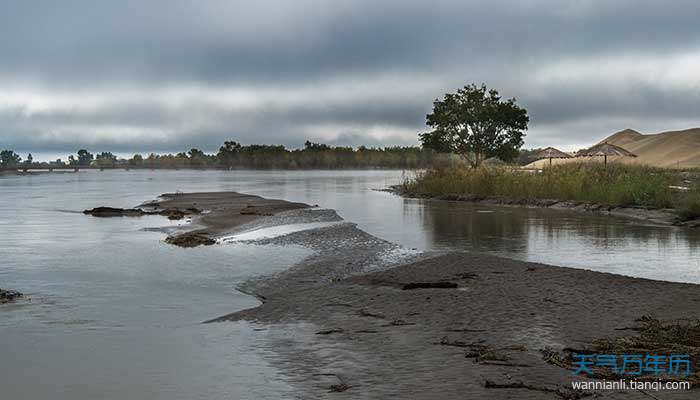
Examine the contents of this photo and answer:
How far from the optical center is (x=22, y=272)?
15047 mm

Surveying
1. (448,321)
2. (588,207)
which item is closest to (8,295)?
(448,321)

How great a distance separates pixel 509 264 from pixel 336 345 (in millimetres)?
6930

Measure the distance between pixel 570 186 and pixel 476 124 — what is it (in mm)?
30268

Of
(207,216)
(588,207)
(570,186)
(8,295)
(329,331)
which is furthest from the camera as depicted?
(570,186)

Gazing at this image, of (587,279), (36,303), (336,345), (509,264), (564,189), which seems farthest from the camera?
(564,189)

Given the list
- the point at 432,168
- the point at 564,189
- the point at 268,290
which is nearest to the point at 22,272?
the point at 268,290

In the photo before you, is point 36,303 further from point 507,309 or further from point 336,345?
point 507,309

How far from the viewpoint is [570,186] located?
3731 centimetres

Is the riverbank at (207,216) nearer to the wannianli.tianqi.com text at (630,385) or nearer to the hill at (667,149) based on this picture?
the wannianli.tianqi.com text at (630,385)

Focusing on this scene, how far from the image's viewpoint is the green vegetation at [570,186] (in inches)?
1192

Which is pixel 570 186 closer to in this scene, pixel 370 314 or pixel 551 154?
pixel 551 154

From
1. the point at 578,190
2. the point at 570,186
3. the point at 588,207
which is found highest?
the point at 570,186

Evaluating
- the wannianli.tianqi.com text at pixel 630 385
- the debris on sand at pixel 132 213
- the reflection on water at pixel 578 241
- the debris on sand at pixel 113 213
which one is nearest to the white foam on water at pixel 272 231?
the reflection on water at pixel 578 241

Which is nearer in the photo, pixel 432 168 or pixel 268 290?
pixel 268 290
